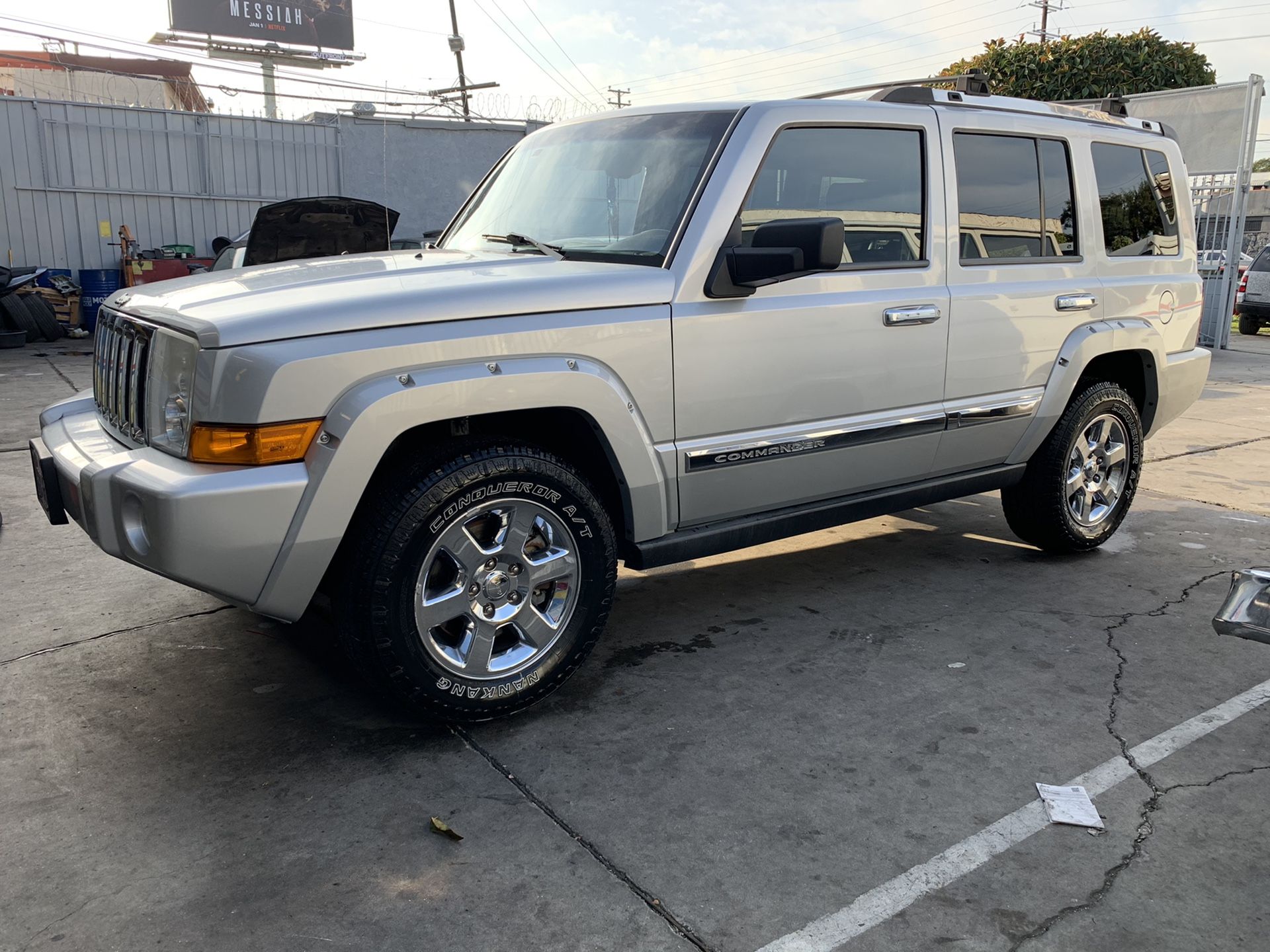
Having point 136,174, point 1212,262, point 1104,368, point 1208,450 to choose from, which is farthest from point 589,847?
point 136,174

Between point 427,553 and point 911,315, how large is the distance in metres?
2.06

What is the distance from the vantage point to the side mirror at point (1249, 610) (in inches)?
→ 95.3

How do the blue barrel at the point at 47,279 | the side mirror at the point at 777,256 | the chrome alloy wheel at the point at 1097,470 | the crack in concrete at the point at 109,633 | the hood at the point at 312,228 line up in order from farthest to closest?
the blue barrel at the point at 47,279, the hood at the point at 312,228, the chrome alloy wheel at the point at 1097,470, the crack in concrete at the point at 109,633, the side mirror at the point at 777,256

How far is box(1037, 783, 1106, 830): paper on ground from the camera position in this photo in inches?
107

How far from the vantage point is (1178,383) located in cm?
521

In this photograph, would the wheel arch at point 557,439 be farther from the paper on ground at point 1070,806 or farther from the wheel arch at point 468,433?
the paper on ground at point 1070,806

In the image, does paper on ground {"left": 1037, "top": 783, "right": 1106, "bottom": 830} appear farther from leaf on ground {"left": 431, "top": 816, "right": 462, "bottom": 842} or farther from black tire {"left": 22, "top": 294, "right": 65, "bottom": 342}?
black tire {"left": 22, "top": 294, "right": 65, "bottom": 342}

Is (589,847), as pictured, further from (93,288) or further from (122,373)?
(93,288)

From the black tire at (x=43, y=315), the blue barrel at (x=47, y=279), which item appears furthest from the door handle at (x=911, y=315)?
the blue barrel at (x=47, y=279)

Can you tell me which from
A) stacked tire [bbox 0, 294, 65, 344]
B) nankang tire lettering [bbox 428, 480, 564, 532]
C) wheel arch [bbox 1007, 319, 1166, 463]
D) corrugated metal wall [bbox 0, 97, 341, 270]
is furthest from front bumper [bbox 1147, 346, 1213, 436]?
corrugated metal wall [bbox 0, 97, 341, 270]

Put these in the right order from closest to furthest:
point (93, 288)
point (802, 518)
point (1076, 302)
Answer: point (802, 518) < point (1076, 302) < point (93, 288)

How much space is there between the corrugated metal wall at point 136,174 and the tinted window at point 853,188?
14651 mm

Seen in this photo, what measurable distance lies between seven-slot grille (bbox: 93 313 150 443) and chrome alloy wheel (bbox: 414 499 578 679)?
3.16ft

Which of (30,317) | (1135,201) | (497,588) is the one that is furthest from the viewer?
(30,317)
